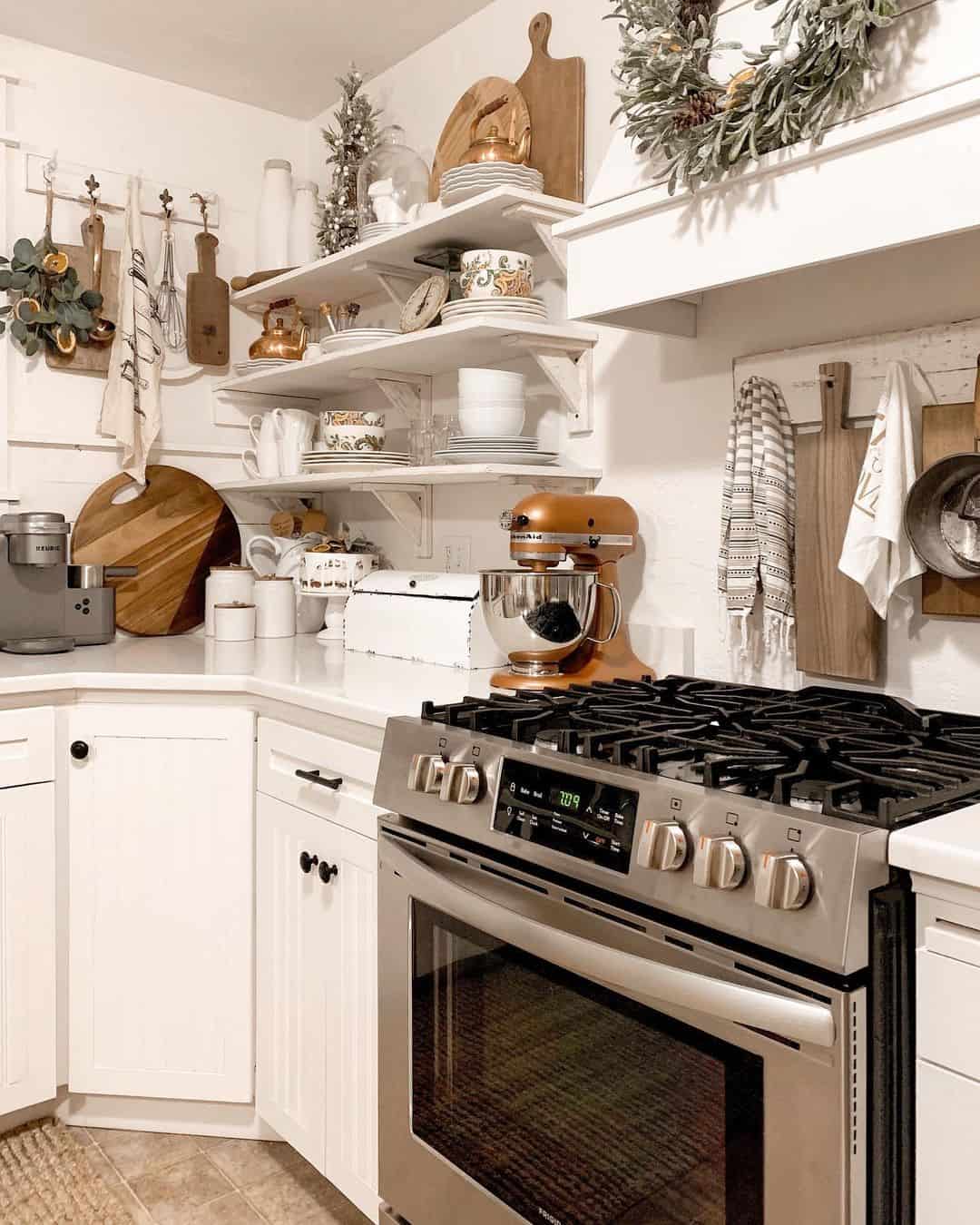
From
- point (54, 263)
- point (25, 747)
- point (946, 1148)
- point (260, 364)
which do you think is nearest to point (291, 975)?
point (25, 747)

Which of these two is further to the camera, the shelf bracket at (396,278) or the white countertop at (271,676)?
the shelf bracket at (396,278)

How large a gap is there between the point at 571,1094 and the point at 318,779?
2.41 feet

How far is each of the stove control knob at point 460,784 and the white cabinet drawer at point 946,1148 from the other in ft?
1.92

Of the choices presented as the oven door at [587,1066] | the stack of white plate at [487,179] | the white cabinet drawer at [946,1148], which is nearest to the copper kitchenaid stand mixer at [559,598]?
the oven door at [587,1066]

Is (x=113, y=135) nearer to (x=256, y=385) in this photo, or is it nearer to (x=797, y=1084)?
(x=256, y=385)

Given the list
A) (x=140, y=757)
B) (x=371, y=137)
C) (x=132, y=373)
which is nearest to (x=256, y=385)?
(x=132, y=373)

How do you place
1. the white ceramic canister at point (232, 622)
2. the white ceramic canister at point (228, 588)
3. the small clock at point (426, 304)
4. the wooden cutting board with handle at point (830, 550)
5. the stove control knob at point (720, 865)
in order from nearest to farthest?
the stove control knob at point (720, 865) < the wooden cutting board with handle at point (830, 550) < the small clock at point (426, 304) < the white ceramic canister at point (232, 622) < the white ceramic canister at point (228, 588)

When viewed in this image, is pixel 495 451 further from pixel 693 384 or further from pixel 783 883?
pixel 783 883

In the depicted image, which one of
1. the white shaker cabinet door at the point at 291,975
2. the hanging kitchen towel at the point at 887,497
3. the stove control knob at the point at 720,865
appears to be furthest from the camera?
the white shaker cabinet door at the point at 291,975

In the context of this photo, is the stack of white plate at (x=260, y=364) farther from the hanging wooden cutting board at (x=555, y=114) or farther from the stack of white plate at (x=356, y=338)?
the hanging wooden cutting board at (x=555, y=114)

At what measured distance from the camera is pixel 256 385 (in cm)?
288

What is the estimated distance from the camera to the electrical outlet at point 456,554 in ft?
8.07

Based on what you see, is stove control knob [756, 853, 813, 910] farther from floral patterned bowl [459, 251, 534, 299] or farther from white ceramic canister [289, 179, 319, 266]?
white ceramic canister [289, 179, 319, 266]

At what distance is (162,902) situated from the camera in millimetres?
2061
